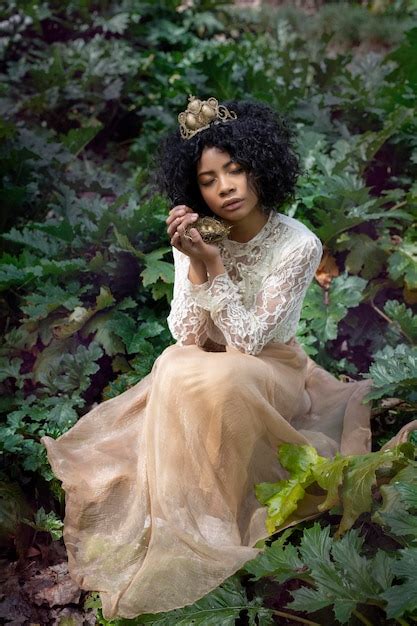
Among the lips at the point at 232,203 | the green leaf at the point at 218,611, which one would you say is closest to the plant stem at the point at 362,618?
the green leaf at the point at 218,611

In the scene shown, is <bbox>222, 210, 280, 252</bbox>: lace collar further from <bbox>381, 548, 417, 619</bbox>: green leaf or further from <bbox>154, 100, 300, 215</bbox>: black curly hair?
<bbox>381, 548, 417, 619</bbox>: green leaf

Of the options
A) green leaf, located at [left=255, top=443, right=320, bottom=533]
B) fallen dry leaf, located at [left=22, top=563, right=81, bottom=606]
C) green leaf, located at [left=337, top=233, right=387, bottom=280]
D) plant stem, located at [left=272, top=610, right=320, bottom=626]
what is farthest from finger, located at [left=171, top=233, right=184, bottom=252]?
green leaf, located at [left=337, top=233, right=387, bottom=280]

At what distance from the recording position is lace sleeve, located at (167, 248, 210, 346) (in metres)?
2.77

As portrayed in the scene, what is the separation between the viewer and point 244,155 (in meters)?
2.64

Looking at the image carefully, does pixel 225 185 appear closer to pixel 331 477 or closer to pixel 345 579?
pixel 331 477

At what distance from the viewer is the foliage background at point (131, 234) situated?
132 inches

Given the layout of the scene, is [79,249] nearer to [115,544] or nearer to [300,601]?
[115,544]

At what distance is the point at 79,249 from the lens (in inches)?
159

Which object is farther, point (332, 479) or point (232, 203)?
point (232, 203)

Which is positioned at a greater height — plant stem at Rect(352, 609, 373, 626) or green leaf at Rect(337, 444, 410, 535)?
green leaf at Rect(337, 444, 410, 535)

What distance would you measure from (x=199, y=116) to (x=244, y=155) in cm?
21

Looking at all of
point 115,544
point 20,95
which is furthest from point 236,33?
point 115,544

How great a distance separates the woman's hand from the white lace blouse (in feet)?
0.35

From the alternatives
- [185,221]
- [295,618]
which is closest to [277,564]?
[295,618]
